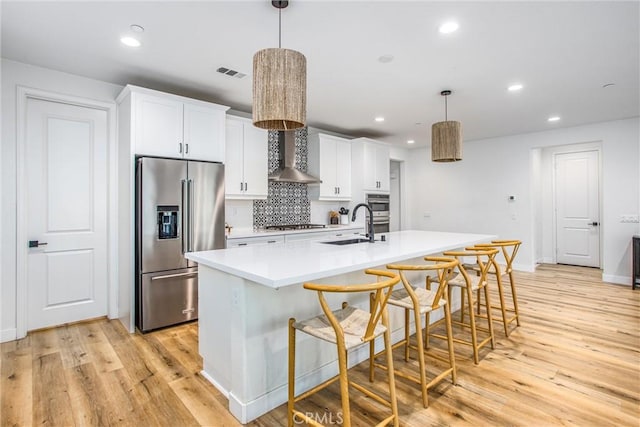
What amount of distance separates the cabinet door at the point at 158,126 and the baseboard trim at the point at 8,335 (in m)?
1.96

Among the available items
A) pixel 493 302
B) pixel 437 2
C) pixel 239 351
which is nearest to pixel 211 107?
pixel 437 2

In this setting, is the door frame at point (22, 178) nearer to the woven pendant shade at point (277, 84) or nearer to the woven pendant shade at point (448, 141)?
the woven pendant shade at point (277, 84)

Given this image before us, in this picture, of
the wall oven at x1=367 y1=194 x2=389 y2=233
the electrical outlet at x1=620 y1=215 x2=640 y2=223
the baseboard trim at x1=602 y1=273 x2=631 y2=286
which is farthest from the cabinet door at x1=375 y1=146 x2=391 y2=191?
the baseboard trim at x1=602 y1=273 x2=631 y2=286

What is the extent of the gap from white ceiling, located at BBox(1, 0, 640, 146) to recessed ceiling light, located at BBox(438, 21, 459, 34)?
0.19 feet

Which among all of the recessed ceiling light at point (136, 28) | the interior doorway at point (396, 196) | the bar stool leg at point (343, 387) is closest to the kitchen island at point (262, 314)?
the bar stool leg at point (343, 387)

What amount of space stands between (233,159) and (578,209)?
22.1ft

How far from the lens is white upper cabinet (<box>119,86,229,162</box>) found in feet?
10.6

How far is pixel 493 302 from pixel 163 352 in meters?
3.72

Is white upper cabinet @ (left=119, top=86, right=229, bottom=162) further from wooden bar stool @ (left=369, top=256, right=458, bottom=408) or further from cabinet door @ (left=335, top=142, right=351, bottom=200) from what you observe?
wooden bar stool @ (left=369, top=256, right=458, bottom=408)

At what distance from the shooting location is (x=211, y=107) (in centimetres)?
372

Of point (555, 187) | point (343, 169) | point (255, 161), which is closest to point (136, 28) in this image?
point (255, 161)

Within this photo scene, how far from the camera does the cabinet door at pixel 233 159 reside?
4.15 meters

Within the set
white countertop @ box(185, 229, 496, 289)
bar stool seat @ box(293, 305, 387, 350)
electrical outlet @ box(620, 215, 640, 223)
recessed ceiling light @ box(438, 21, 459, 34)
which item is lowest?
bar stool seat @ box(293, 305, 387, 350)

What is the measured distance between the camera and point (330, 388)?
7.19ft
